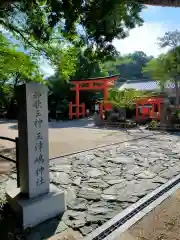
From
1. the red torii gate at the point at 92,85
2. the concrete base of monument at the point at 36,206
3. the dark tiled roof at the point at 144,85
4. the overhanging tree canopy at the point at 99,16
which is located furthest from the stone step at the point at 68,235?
the dark tiled roof at the point at 144,85

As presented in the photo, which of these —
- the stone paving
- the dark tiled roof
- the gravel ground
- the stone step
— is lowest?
the stone step

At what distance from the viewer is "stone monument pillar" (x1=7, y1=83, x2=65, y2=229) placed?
2.74 m

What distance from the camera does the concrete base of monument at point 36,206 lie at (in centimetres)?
268

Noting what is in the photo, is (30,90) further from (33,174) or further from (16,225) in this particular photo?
(16,225)

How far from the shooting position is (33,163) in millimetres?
2873

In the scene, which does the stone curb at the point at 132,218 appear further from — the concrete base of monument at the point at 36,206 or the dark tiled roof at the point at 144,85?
the dark tiled roof at the point at 144,85

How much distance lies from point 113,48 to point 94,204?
7.56 ft

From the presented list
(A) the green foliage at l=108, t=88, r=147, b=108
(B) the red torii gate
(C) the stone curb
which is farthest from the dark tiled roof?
(C) the stone curb

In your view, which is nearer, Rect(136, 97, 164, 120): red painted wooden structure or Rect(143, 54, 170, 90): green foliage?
Rect(136, 97, 164, 120): red painted wooden structure

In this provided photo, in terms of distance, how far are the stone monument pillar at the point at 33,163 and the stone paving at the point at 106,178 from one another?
21 centimetres

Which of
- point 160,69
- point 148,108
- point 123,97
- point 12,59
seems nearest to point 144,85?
point 160,69

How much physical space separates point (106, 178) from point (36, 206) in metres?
1.86

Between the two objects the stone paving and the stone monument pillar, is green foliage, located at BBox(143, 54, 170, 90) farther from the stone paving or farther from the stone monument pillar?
the stone monument pillar

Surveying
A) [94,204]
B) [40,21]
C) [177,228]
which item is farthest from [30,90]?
[177,228]
